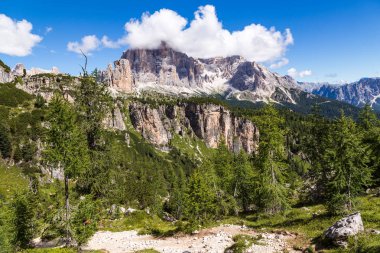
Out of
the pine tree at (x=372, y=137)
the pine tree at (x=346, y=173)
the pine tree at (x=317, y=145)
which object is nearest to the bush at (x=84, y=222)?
the pine tree at (x=346, y=173)

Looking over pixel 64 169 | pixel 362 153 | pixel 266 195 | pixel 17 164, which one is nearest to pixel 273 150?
pixel 266 195

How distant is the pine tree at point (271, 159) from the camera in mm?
34062

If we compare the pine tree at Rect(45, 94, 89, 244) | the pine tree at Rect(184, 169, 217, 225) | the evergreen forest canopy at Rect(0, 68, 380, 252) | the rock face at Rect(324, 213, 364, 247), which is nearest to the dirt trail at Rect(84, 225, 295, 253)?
the evergreen forest canopy at Rect(0, 68, 380, 252)

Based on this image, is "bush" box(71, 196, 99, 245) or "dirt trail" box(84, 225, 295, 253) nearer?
"dirt trail" box(84, 225, 295, 253)

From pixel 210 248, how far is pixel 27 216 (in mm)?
18196

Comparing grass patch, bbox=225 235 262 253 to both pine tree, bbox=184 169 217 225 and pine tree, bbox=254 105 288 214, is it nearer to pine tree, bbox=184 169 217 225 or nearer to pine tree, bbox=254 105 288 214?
pine tree, bbox=184 169 217 225

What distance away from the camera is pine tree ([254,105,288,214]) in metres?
34.1

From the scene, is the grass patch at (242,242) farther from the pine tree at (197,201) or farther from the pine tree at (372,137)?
the pine tree at (372,137)

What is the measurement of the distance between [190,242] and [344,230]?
41.5 feet

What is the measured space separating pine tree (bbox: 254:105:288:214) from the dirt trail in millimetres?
6323

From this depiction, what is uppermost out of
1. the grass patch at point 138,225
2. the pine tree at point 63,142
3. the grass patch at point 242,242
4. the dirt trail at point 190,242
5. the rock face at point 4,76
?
the rock face at point 4,76

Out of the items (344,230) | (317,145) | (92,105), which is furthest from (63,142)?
(317,145)

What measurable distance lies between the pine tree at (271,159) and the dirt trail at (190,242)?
6.32m

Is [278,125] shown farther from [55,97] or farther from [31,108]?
[31,108]
